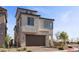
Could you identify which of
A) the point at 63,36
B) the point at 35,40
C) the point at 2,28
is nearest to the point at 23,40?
the point at 35,40

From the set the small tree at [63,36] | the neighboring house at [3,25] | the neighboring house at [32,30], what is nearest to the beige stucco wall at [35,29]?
the neighboring house at [32,30]

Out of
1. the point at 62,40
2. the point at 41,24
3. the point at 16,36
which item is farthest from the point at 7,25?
the point at 62,40

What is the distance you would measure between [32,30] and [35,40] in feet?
0.62

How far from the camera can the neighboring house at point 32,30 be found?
3.78 meters

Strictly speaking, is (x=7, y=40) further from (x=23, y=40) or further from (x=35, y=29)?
(x=35, y=29)

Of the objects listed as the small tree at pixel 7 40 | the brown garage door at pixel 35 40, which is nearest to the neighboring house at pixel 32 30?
the brown garage door at pixel 35 40

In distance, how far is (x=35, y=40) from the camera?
12.7 feet

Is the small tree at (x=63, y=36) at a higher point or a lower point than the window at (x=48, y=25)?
lower

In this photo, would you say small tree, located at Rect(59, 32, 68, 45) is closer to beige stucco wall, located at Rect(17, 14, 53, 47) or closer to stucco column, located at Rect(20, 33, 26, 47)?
beige stucco wall, located at Rect(17, 14, 53, 47)

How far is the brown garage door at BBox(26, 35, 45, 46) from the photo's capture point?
12.6 ft

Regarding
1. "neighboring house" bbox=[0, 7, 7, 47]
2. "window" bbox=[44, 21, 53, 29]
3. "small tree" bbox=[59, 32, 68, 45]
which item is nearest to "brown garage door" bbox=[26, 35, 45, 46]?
"window" bbox=[44, 21, 53, 29]

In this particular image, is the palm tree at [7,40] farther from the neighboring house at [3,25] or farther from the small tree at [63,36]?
the small tree at [63,36]
